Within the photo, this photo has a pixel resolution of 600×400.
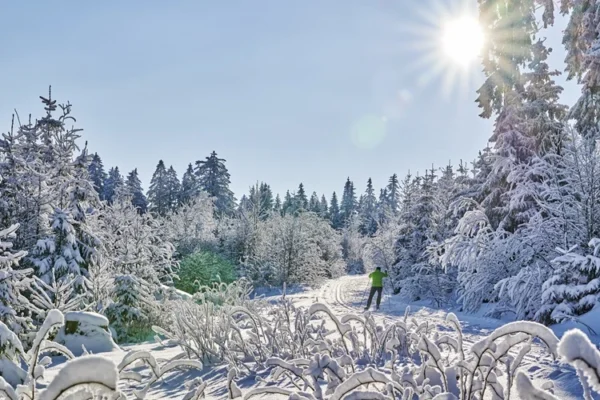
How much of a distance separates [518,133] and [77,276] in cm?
1484

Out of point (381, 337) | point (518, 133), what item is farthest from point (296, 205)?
point (381, 337)

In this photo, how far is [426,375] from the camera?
2.20 meters

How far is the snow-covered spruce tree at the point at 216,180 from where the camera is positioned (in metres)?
59.8

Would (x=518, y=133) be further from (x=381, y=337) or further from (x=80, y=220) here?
(x=80, y=220)

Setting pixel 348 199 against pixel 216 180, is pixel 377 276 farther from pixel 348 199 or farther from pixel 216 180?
pixel 348 199

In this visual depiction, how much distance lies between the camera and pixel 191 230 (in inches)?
1313

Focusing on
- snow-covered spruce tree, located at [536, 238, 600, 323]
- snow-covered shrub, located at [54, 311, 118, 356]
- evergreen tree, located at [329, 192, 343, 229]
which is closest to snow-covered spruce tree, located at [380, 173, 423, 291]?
snow-covered spruce tree, located at [536, 238, 600, 323]

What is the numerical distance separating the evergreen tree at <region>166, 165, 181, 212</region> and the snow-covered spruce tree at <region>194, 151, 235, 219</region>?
340 cm

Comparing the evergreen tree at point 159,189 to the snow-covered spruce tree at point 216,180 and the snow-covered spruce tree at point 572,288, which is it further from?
the snow-covered spruce tree at point 572,288

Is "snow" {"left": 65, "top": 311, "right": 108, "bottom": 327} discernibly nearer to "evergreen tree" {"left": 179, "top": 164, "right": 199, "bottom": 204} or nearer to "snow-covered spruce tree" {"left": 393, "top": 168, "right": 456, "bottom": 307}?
"snow-covered spruce tree" {"left": 393, "top": 168, "right": 456, "bottom": 307}

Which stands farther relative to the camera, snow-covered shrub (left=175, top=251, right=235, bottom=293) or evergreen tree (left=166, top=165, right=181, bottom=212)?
evergreen tree (left=166, top=165, right=181, bottom=212)

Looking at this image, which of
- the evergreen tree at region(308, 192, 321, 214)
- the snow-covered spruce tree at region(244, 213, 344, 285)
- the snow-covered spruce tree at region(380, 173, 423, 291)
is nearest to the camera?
the snow-covered spruce tree at region(380, 173, 423, 291)

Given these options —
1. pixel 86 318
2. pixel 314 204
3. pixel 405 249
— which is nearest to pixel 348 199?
pixel 314 204

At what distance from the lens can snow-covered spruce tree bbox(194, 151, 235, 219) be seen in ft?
196
